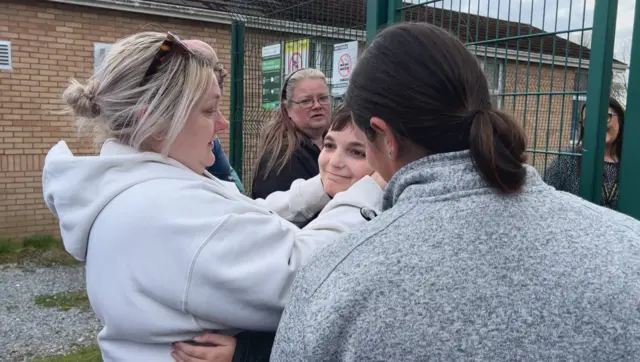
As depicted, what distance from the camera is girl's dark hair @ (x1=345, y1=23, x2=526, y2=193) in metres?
0.98

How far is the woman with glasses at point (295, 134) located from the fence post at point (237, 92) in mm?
2291

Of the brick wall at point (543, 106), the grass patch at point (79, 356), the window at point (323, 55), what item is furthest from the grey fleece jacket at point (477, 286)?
the grass patch at point (79, 356)

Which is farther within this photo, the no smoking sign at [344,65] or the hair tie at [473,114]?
the no smoking sign at [344,65]

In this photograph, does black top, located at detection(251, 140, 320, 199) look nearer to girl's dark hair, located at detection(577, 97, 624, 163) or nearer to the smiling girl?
the smiling girl

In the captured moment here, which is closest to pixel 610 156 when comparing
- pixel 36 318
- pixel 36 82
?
pixel 36 318

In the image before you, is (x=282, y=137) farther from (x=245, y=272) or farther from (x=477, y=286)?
(x=477, y=286)

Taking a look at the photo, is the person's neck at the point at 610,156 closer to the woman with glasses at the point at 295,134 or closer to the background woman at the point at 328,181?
the background woman at the point at 328,181

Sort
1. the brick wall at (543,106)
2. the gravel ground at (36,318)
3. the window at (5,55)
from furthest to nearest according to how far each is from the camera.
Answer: the window at (5,55) → the gravel ground at (36,318) → the brick wall at (543,106)

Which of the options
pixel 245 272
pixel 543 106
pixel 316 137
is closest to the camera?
pixel 245 272

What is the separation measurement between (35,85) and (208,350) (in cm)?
835

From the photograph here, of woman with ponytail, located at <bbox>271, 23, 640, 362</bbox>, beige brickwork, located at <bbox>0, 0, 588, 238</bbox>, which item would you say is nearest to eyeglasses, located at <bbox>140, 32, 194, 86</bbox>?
woman with ponytail, located at <bbox>271, 23, 640, 362</bbox>

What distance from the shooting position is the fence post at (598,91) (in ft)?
6.57

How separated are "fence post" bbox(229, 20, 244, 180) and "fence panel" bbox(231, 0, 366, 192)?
1 cm

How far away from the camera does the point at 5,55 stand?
26.3 feet
